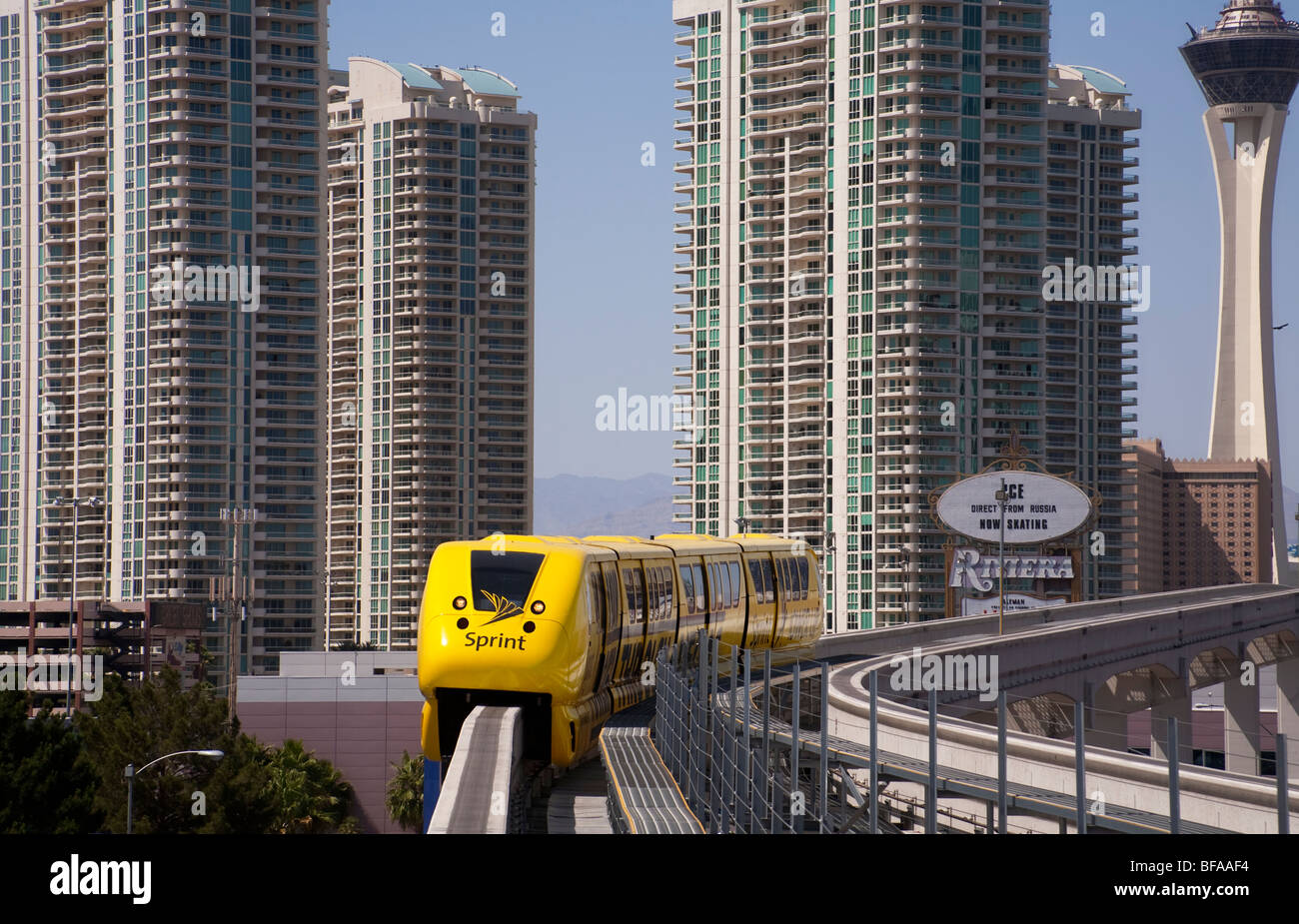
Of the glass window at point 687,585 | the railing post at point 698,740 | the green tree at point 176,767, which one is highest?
the glass window at point 687,585

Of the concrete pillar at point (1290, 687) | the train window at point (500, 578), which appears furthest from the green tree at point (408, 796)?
the concrete pillar at point (1290, 687)

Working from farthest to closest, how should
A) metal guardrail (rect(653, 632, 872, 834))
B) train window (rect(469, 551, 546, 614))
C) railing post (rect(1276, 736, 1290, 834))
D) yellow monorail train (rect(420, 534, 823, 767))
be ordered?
train window (rect(469, 551, 546, 614)) → yellow monorail train (rect(420, 534, 823, 767)) → metal guardrail (rect(653, 632, 872, 834)) → railing post (rect(1276, 736, 1290, 834))

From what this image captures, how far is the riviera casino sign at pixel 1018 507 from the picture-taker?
8888cm

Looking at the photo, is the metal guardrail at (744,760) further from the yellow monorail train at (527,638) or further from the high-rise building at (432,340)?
the high-rise building at (432,340)

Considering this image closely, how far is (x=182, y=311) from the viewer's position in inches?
5340

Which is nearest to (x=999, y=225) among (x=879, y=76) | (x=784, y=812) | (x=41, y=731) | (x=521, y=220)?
(x=879, y=76)

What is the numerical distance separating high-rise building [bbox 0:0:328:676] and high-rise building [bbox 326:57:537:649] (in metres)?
30.0

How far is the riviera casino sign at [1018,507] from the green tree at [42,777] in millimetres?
57133

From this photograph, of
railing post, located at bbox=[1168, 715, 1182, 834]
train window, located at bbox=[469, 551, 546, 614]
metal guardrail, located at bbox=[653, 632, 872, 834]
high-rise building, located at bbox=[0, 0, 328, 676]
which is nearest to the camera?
railing post, located at bbox=[1168, 715, 1182, 834]

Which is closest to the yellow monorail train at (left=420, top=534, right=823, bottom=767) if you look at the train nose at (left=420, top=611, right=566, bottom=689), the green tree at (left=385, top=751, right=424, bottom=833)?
the train nose at (left=420, top=611, right=566, bottom=689)

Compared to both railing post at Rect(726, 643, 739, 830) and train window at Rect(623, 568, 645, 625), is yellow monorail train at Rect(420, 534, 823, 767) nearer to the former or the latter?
train window at Rect(623, 568, 645, 625)

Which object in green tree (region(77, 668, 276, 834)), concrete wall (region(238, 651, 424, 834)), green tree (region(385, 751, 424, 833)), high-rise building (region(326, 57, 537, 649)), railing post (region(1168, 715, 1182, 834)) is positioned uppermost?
high-rise building (region(326, 57, 537, 649))

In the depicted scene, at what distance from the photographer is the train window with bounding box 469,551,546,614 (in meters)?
26.4
